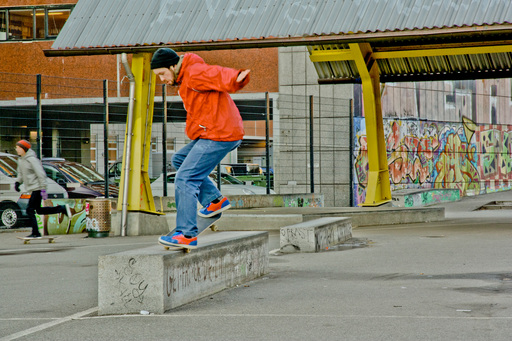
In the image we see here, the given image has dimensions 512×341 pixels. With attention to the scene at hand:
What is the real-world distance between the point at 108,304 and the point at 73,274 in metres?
2.86

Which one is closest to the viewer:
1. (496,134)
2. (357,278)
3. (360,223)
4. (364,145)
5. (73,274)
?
(357,278)

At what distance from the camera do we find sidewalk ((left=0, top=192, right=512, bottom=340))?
496 cm

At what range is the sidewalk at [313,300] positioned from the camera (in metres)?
4.96

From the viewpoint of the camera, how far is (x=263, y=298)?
642 cm

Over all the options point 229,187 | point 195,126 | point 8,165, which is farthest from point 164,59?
point 229,187

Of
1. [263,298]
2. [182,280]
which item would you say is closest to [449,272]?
[263,298]

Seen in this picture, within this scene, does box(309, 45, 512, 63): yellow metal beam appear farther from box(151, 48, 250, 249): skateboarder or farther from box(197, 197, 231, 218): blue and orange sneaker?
box(151, 48, 250, 249): skateboarder

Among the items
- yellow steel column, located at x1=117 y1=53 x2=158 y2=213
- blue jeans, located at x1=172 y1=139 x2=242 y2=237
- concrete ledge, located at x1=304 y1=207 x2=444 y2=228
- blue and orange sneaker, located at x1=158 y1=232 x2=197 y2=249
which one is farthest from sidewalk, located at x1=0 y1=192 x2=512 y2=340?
concrete ledge, located at x1=304 y1=207 x2=444 y2=228

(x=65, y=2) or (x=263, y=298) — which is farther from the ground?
(x=65, y=2)

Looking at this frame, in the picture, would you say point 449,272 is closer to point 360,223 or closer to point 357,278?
point 357,278

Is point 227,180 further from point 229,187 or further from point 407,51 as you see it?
point 407,51

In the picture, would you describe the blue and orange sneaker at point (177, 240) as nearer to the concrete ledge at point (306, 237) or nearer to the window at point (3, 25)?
the concrete ledge at point (306, 237)

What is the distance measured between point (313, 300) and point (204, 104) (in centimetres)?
190

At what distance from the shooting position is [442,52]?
16.5 metres
